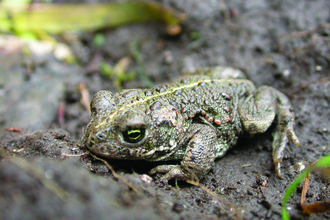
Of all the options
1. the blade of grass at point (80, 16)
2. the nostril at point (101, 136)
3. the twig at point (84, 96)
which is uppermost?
the blade of grass at point (80, 16)

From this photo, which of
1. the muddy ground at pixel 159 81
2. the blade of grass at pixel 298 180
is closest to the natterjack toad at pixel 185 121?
the muddy ground at pixel 159 81

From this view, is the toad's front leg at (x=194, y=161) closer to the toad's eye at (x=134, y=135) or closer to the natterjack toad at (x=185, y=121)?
the natterjack toad at (x=185, y=121)

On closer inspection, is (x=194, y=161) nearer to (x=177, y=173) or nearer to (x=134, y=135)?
(x=177, y=173)

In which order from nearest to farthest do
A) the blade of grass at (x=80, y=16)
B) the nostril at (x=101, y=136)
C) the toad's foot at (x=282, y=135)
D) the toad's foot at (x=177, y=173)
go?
the nostril at (x=101, y=136), the toad's foot at (x=177, y=173), the toad's foot at (x=282, y=135), the blade of grass at (x=80, y=16)

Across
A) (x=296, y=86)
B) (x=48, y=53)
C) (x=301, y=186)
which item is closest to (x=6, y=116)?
(x=48, y=53)

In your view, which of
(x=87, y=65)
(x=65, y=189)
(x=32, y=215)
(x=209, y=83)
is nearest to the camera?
(x=32, y=215)

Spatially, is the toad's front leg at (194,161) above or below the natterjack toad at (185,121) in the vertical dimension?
below

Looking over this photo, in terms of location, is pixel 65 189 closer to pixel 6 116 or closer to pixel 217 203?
pixel 217 203
